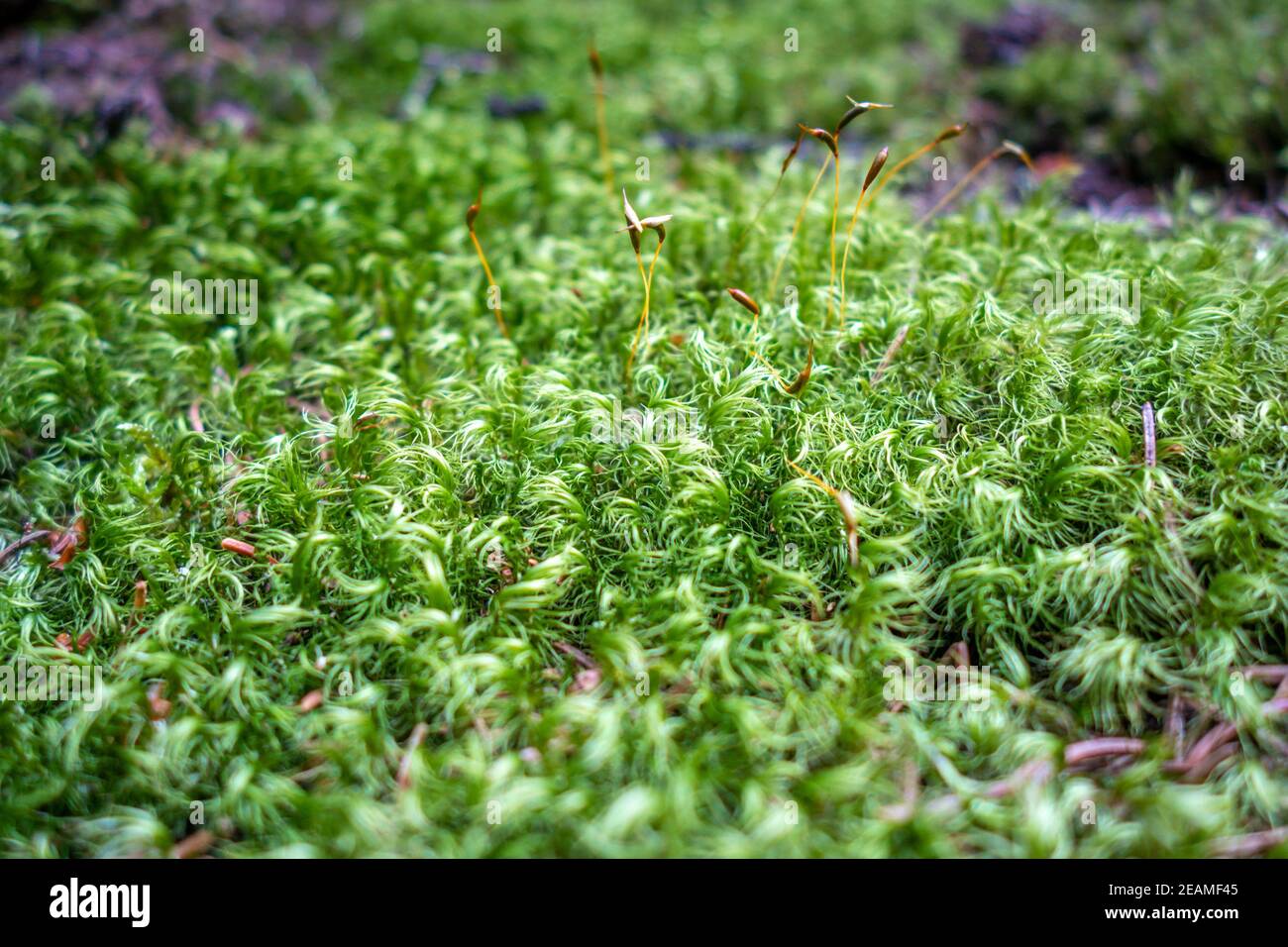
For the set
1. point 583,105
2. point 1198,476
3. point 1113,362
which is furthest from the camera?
point 583,105

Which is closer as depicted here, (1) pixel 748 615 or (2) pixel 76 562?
(1) pixel 748 615

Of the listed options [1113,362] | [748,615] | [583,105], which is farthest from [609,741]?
[583,105]

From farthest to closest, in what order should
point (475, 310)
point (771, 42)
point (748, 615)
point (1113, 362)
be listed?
point (771, 42), point (475, 310), point (1113, 362), point (748, 615)

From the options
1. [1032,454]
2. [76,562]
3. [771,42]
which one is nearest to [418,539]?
[76,562]

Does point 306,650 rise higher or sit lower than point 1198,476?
lower

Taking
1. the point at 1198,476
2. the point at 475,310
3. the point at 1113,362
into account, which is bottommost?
the point at 1198,476
